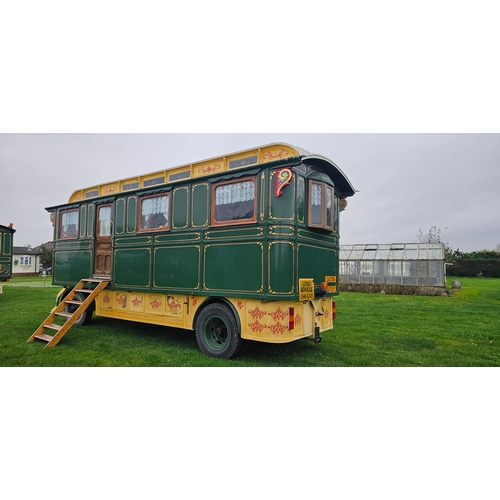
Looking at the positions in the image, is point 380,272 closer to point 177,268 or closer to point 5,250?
point 177,268

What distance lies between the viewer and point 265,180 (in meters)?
6.01

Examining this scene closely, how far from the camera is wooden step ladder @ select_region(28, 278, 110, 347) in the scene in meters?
7.18

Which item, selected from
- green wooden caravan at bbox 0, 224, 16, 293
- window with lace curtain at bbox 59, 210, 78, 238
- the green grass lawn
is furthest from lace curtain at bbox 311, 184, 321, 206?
green wooden caravan at bbox 0, 224, 16, 293

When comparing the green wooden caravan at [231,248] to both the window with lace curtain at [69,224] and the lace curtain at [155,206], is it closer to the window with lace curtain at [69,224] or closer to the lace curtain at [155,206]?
the lace curtain at [155,206]

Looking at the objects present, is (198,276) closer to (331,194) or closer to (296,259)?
(296,259)

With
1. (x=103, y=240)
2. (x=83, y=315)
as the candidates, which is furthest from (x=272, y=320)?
(x=83, y=315)

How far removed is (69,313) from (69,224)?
3.09 metres

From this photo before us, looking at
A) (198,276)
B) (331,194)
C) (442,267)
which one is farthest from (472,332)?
(442,267)

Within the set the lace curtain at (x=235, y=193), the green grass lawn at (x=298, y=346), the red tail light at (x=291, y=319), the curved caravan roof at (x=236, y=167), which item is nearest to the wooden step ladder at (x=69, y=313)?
the green grass lawn at (x=298, y=346)

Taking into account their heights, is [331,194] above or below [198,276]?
above

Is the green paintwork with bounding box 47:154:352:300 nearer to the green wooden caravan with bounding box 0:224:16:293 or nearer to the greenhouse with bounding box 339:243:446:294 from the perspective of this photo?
the green wooden caravan with bounding box 0:224:16:293

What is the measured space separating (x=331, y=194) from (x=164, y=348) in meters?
4.59

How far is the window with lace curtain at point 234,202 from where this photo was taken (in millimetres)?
6164

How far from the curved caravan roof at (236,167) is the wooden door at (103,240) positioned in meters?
0.52
